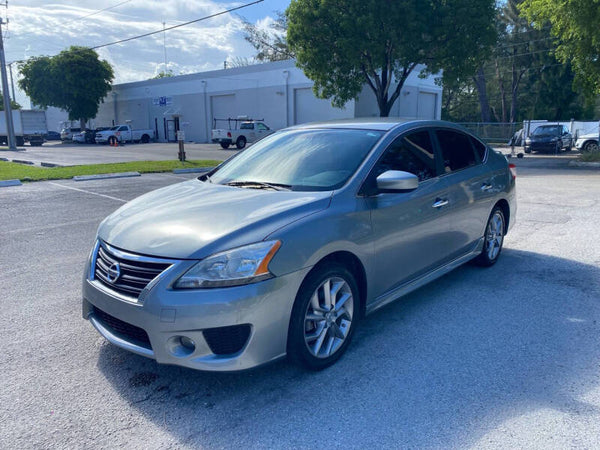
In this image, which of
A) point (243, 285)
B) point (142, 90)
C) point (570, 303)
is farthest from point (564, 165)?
point (142, 90)

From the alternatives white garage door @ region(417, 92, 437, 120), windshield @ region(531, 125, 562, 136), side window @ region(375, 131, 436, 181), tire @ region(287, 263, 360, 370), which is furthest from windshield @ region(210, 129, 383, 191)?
white garage door @ region(417, 92, 437, 120)

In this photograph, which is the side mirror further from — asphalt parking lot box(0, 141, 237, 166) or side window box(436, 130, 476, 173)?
asphalt parking lot box(0, 141, 237, 166)

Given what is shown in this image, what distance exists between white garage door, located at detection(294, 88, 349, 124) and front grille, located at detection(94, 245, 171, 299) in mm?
32922

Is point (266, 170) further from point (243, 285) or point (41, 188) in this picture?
point (41, 188)

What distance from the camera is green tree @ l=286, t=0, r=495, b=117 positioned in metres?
20.5

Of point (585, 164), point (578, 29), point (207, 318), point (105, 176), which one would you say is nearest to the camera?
point (207, 318)

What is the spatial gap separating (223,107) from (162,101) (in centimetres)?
883

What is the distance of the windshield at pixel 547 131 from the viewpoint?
27859mm

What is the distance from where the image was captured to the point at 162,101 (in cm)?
4969

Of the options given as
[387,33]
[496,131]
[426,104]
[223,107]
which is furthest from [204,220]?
[223,107]

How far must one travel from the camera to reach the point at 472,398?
3031 millimetres

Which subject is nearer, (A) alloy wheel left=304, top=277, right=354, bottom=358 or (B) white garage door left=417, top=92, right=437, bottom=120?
(A) alloy wheel left=304, top=277, right=354, bottom=358

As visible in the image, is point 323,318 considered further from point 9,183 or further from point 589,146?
point 589,146

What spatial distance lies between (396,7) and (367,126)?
18471mm
